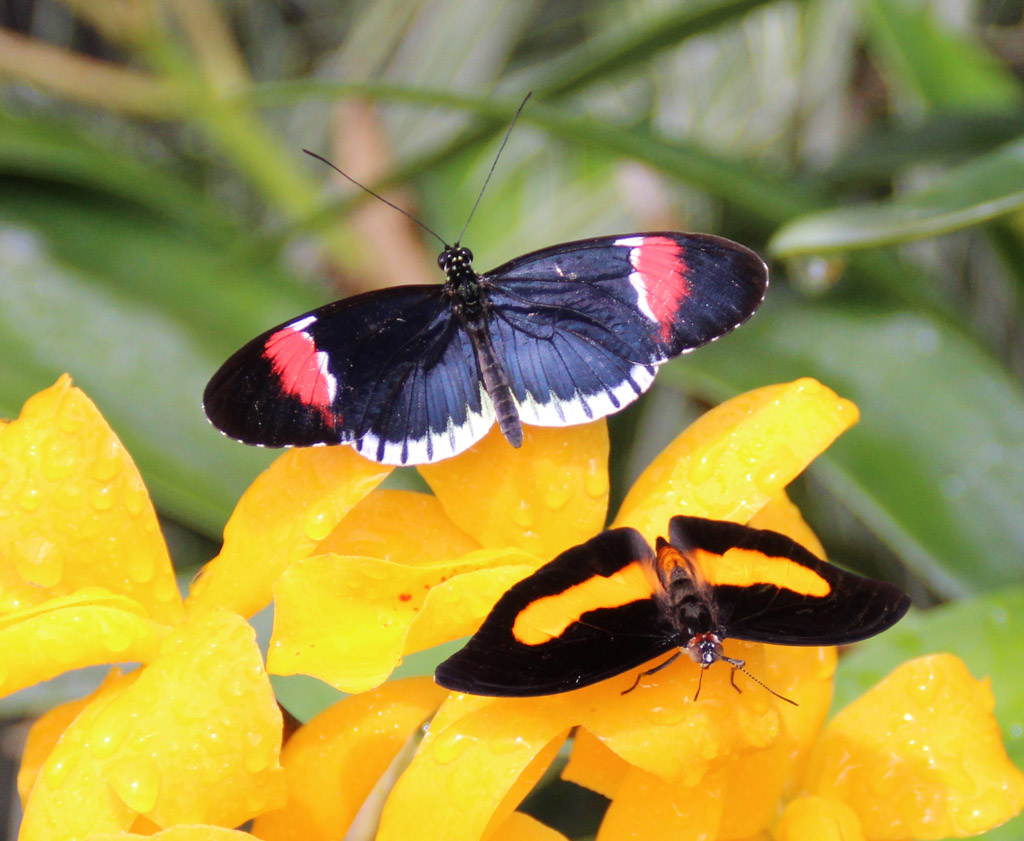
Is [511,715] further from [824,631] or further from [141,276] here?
[141,276]

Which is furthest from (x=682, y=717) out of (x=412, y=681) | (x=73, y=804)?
(x=73, y=804)

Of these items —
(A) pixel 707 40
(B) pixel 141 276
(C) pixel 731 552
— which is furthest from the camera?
(A) pixel 707 40

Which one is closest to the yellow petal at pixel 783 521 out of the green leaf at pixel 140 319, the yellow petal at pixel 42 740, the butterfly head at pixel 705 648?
the butterfly head at pixel 705 648

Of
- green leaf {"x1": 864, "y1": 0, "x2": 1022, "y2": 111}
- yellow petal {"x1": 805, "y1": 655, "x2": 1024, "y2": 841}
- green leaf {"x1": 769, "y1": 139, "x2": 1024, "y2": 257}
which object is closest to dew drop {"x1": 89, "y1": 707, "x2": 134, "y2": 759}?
yellow petal {"x1": 805, "y1": 655, "x2": 1024, "y2": 841}

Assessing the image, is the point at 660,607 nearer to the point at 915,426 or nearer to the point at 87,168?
the point at 915,426

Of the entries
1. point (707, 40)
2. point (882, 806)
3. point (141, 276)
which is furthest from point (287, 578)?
point (707, 40)

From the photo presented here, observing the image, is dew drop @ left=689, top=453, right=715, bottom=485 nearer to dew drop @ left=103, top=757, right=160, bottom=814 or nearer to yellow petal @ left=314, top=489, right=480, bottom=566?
yellow petal @ left=314, top=489, right=480, bottom=566
